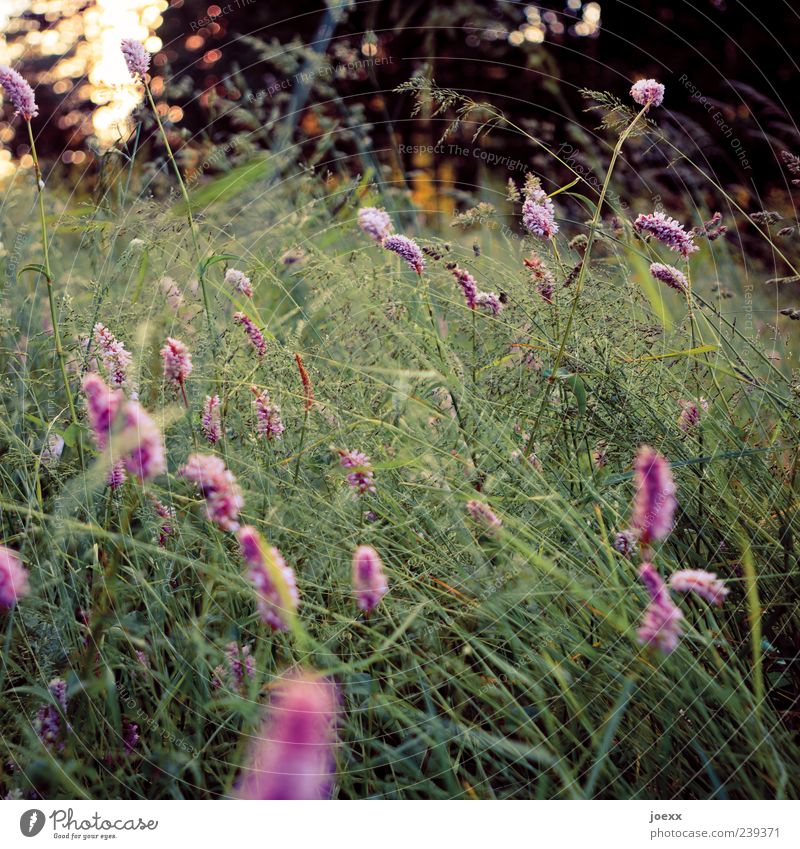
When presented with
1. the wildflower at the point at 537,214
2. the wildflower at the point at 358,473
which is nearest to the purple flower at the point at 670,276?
the wildflower at the point at 537,214

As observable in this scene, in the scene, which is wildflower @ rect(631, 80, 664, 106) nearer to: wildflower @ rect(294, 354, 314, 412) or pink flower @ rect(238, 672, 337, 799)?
wildflower @ rect(294, 354, 314, 412)

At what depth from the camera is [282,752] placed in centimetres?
67

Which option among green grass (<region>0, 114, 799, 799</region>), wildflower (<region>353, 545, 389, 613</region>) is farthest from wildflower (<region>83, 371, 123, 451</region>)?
wildflower (<region>353, 545, 389, 613</region>)

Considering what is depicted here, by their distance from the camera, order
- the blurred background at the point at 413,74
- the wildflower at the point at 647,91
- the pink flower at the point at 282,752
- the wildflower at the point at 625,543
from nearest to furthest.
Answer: the pink flower at the point at 282,752
the wildflower at the point at 625,543
the wildflower at the point at 647,91
the blurred background at the point at 413,74

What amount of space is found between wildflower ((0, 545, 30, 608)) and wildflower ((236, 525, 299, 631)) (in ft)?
1.12

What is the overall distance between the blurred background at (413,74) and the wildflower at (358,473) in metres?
0.75

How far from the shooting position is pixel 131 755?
0.88 m

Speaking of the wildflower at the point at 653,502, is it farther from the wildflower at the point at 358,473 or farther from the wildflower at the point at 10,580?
the wildflower at the point at 10,580

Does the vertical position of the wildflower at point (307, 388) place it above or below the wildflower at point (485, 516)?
above

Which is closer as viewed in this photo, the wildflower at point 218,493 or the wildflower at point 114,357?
the wildflower at point 218,493

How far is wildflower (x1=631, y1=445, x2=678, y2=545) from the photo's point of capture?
887 mm

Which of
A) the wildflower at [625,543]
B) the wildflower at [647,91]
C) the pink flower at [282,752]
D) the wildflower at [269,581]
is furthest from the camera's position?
the wildflower at [647,91]

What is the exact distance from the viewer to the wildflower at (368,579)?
0.85m
